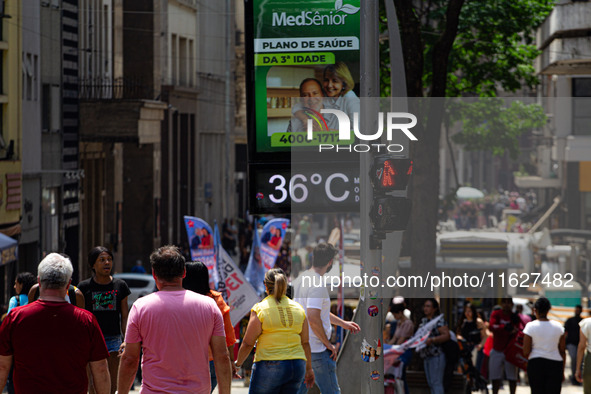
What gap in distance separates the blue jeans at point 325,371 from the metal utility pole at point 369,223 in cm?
139

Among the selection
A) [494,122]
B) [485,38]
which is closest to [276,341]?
[485,38]

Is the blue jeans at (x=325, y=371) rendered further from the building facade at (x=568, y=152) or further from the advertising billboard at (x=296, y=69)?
the building facade at (x=568, y=152)

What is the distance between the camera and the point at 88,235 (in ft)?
122

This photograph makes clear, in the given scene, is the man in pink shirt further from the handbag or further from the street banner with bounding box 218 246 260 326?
the street banner with bounding box 218 246 260 326

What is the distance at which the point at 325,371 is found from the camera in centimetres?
1049

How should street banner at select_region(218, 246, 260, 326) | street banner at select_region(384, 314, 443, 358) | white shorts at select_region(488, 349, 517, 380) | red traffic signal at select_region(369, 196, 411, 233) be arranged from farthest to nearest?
1. street banner at select_region(218, 246, 260, 326)
2. white shorts at select_region(488, 349, 517, 380)
3. street banner at select_region(384, 314, 443, 358)
4. red traffic signal at select_region(369, 196, 411, 233)

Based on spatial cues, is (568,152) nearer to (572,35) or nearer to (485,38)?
(485,38)

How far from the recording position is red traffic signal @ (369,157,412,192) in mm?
11914

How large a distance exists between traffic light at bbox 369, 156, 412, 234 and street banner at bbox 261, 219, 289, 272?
1089cm

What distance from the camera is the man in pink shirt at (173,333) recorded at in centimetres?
700

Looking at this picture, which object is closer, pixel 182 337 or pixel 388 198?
pixel 182 337

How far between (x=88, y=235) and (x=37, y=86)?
7.77 metres

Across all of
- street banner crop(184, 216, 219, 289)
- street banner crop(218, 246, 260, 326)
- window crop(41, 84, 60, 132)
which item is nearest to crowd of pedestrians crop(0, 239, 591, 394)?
street banner crop(218, 246, 260, 326)

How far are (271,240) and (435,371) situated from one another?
30.3 feet
